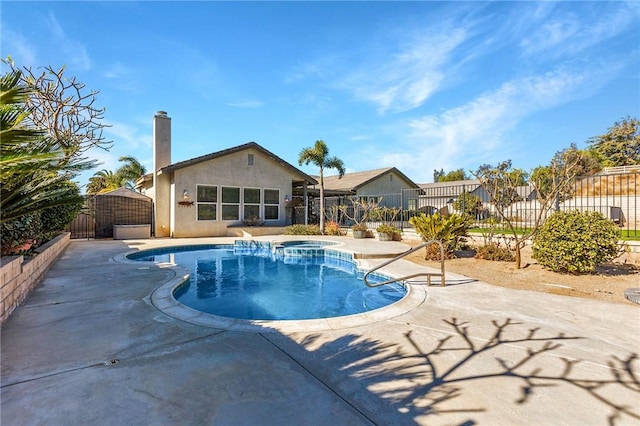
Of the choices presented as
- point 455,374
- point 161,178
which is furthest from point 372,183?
point 455,374

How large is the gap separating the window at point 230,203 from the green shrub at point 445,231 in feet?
39.1

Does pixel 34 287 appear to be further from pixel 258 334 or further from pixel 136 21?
pixel 136 21

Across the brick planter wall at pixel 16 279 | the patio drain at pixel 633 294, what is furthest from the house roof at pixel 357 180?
the brick planter wall at pixel 16 279

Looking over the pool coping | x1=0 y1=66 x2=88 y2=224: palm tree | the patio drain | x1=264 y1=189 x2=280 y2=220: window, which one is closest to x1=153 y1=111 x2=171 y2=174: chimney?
x1=264 y1=189 x2=280 y2=220: window

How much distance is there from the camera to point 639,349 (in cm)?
368

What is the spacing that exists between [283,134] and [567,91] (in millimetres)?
15613

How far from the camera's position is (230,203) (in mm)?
18672

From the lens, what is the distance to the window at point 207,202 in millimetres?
17656

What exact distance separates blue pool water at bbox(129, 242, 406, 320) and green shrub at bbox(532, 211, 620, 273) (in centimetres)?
407

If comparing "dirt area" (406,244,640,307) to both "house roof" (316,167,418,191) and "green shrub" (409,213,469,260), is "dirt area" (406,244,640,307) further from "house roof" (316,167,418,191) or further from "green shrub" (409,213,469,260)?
"house roof" (316,167,418,191)

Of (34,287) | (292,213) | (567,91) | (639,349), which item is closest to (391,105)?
(567,91)

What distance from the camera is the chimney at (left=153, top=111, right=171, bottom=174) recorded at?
1744 cm

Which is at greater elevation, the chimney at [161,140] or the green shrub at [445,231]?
the chimney at [161,140]

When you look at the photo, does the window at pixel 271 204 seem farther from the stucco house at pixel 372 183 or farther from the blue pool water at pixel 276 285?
the blue pool water at pixel 276 285
